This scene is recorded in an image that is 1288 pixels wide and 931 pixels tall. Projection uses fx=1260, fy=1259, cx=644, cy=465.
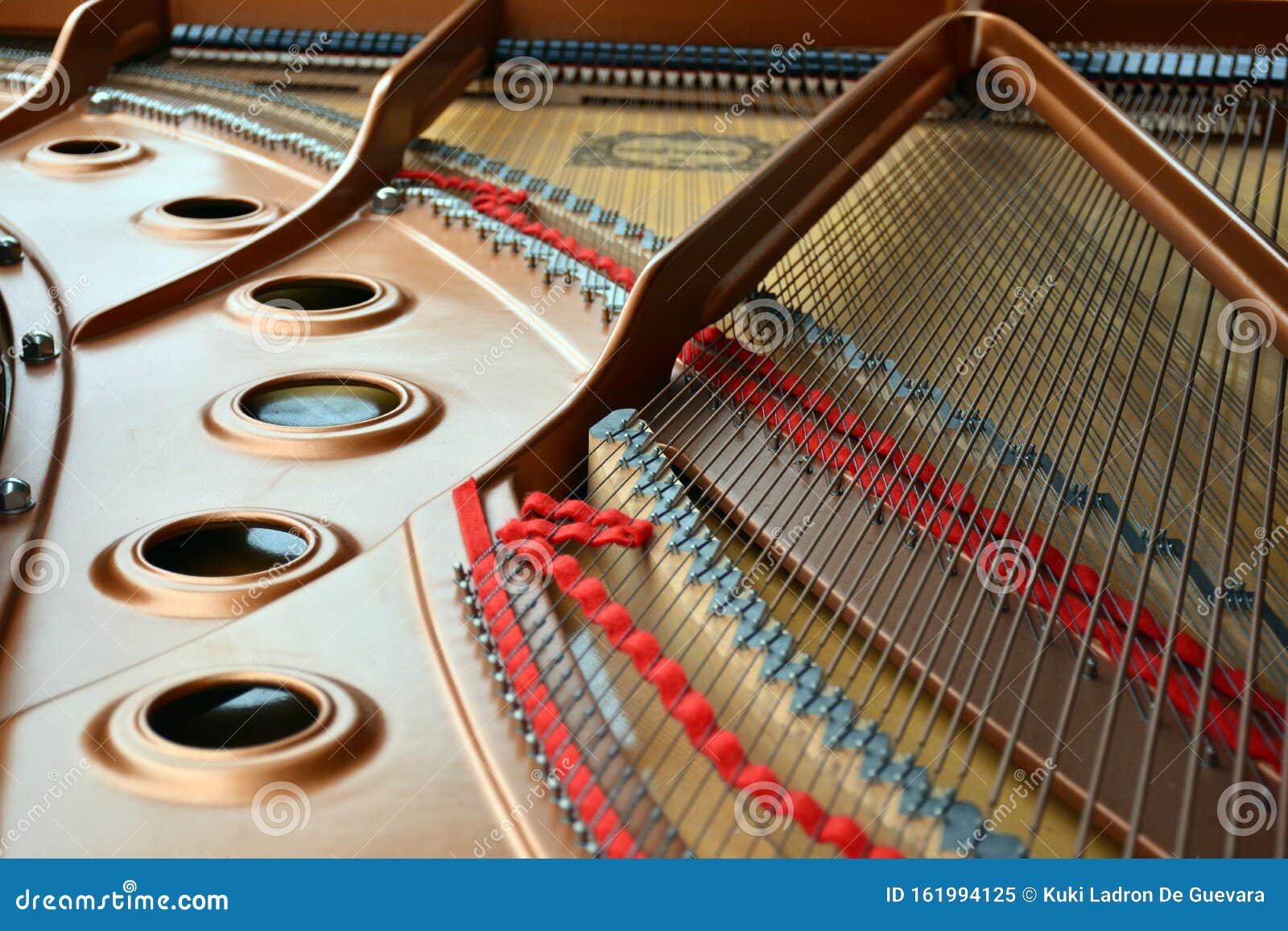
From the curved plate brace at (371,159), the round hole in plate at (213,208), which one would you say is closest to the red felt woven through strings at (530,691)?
the curved plate brace at (371,159)

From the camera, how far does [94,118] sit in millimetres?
3994

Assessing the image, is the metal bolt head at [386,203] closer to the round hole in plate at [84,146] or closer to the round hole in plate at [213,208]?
the round hole in plate at [213,208]

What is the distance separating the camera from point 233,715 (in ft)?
5.23

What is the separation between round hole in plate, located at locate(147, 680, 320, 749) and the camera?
156 centimetres

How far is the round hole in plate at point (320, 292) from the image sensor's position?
2898 mm

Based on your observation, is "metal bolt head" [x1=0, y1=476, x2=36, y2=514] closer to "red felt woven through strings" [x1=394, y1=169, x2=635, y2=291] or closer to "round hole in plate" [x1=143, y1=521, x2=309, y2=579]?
"round hole in plate" [x1=143, y1=521, x2=309, y2=579]

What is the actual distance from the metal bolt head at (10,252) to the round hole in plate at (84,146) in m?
0.79

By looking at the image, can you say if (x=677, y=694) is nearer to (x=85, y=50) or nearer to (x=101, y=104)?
(x=101, y=104)

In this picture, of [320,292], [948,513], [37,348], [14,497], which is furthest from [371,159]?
[948,513]

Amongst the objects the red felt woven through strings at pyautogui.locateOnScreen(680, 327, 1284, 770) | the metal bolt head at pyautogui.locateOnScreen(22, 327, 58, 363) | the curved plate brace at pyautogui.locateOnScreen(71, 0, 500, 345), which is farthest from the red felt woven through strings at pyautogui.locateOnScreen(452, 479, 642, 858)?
the curved plate brace at pyautogui.locateOnScreen(71, 0, 500, 345)

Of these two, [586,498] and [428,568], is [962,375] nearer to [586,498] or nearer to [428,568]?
[586,498]

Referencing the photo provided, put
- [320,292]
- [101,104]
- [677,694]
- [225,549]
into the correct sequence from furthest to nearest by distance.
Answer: [101,104] < [320,292] < [225,549] < [677,694]

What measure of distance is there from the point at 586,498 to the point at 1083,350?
3.09 feet

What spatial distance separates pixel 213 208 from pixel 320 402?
125cm
